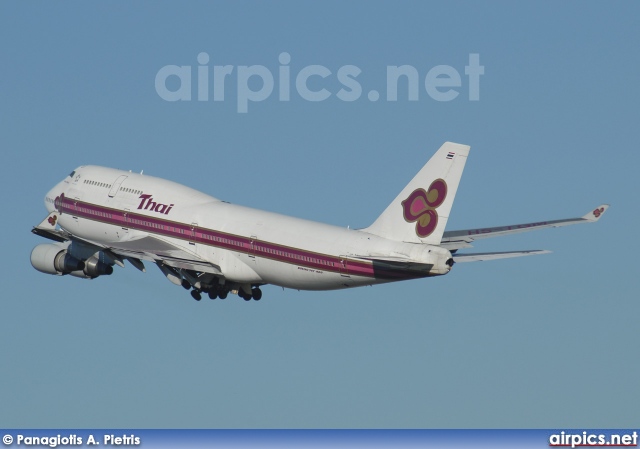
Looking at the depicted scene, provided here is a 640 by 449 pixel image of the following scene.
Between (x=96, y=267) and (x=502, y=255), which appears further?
(x=96, y=267)

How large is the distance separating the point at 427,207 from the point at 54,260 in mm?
26235

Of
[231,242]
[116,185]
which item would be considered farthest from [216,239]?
[116,185]

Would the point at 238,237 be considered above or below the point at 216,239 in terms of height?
below

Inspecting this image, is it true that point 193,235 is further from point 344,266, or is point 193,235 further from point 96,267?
point 344,266

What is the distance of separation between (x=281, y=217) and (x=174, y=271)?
24.6 feet

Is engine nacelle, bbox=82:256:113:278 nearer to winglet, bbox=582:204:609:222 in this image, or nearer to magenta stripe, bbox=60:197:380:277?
magenta stripe, bbox=60:197:380:277

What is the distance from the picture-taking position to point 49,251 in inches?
4186

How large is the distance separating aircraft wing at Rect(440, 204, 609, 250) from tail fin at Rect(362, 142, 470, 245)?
8.41 feet

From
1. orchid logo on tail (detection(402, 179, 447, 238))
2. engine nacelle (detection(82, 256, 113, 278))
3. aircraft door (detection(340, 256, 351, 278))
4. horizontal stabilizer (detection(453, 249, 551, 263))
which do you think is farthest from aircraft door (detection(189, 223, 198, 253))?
horizontal stabilizer (detection(453, 249, 551, 263))

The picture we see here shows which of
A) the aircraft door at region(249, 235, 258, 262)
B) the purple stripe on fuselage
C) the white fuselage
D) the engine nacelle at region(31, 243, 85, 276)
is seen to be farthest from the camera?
the engine nacelle at region(31, 243, 85, 276)

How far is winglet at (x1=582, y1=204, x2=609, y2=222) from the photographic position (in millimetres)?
92750

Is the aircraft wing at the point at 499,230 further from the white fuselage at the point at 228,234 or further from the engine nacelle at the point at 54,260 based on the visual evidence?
the engine nacelle at the point at 54,260

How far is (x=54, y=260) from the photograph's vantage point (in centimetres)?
10575

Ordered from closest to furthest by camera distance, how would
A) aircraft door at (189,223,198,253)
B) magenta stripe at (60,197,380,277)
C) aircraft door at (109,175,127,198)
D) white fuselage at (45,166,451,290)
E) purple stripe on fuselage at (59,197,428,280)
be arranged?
purple stripe on fuselage at (59,197,428,280), white fuselage at (45,166,451,290), magenta stripe at (60,197,380,277), aircraft door at (189,223,198,253), aircraft door at (109,175,127,198)
